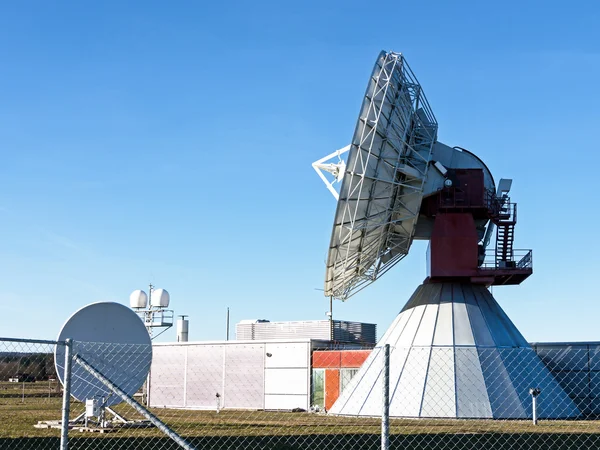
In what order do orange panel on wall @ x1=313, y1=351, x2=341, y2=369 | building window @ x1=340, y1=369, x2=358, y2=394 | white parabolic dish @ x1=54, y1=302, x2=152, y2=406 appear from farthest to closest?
1. orange panel on wall @ x1=313, y1=351, x2=341, y2=369
2. building window @ x1=340, y1=369, x2=358, y2=394
3. white parabolic dish @ x1=54, y1=302, x2=152, y2=406

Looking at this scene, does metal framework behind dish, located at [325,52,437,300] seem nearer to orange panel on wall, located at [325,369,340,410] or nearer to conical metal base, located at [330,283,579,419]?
conical metal base, located at [330,283,579,419]

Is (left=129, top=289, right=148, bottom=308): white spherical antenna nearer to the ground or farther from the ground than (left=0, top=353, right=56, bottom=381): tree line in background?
farther from the ground

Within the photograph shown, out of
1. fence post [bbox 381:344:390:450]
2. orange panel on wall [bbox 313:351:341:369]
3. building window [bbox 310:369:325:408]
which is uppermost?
orange panel on wall [bbox 313:351:341:369]

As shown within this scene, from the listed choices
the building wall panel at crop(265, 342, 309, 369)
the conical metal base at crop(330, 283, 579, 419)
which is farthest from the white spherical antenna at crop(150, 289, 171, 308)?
the conical metal base at crop(330, 283, 579, 419)

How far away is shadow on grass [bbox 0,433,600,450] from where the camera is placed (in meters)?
21.4

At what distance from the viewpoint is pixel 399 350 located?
117 ft

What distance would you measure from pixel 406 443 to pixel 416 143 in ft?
46.0

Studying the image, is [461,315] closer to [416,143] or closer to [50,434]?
[416,143]

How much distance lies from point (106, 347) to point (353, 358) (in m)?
20.2

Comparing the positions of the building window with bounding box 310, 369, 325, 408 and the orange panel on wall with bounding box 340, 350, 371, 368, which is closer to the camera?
the orange panel on wall with bounding box 340, 350, 371, 368

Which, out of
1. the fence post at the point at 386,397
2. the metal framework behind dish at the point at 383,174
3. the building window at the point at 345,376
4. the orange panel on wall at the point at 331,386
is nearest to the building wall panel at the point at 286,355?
the orange panel on wall at the point at 331,386

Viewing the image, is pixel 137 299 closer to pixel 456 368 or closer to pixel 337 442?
pixel 456 368

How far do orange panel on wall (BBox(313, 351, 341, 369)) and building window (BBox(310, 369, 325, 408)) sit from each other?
0.35 metres

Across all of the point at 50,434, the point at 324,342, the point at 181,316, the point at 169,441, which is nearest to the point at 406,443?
the point at 169,441
